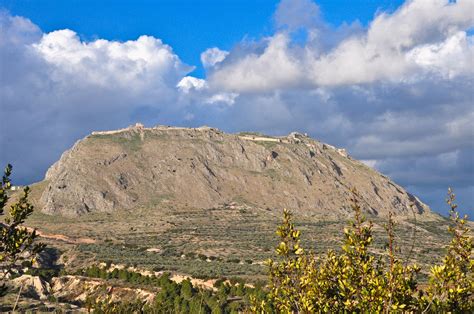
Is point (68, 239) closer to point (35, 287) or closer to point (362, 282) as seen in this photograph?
point (35, 287)

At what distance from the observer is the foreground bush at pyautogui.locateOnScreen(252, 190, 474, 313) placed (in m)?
9.91

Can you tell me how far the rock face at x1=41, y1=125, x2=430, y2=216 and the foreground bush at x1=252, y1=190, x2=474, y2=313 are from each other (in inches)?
4892

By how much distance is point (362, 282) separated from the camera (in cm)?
1040

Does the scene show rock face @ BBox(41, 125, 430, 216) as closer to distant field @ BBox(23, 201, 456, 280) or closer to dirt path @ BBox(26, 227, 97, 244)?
distant field @ BBox(23, 201, 456, 280)

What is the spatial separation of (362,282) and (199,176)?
14855cm

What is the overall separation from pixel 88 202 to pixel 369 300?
458 ft

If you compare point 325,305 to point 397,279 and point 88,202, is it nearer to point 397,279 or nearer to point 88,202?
point 397,279

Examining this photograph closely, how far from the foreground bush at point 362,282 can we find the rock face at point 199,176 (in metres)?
124

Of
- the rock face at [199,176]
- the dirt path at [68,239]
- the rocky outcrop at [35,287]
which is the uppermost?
the rock face at [199,176]

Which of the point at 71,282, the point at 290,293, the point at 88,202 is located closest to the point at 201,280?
the point at 71,282

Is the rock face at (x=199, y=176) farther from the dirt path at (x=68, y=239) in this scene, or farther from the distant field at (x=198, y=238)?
the dirt path at (x=68, y=239)

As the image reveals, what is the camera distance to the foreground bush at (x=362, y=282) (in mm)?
9906

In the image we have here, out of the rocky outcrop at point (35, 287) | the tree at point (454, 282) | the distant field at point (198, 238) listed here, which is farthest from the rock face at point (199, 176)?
the tree at point (454, 282)

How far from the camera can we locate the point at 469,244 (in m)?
11.8
